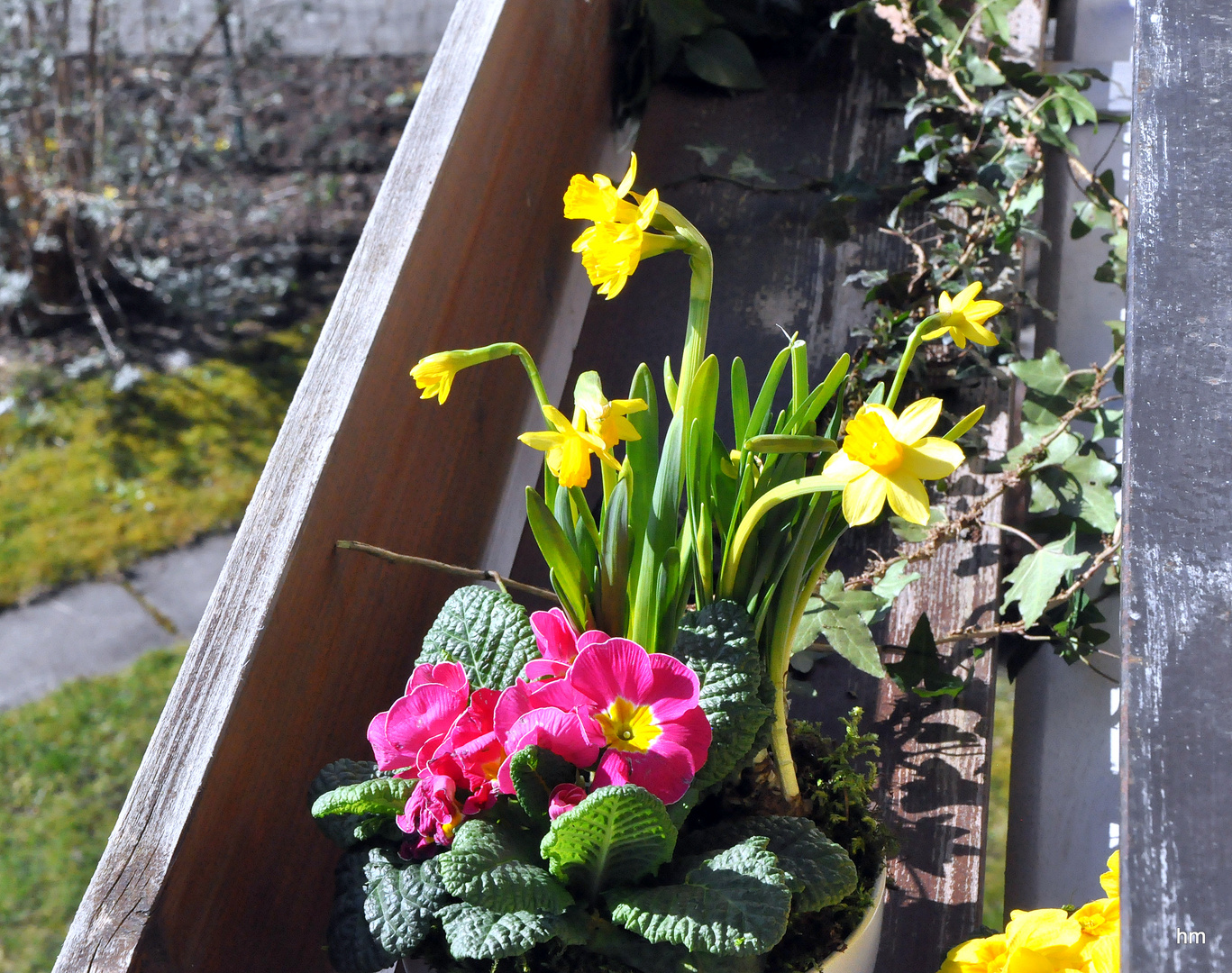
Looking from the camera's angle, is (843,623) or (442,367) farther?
(843,623)

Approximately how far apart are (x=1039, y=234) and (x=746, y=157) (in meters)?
0.35

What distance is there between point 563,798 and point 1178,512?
360mm

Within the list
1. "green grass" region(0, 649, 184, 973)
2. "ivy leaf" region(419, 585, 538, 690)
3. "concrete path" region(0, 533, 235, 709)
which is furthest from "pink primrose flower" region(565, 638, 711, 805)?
"concrete path" region(0, 533, 235, 709)

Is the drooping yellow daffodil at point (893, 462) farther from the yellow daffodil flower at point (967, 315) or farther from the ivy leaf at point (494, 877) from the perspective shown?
the ivy leaf at point (494, 877)

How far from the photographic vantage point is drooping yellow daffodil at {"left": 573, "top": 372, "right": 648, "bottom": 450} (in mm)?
666

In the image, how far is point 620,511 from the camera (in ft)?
2.39

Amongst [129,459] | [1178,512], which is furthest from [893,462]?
[129,459]

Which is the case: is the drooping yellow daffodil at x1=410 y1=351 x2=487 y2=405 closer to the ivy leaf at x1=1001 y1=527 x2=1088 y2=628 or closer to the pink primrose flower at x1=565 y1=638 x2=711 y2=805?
the pink primrose flower at x1=565 y1=638 x2=711 y2=805

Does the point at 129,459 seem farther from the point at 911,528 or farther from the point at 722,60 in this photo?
the point at 911,528

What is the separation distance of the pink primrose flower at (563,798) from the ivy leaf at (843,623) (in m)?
0.31

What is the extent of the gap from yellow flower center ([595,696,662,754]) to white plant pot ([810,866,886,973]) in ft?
0.63

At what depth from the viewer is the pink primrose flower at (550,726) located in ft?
2.17

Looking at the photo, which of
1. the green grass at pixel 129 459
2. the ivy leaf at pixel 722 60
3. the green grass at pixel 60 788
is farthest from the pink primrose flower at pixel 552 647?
the green grass at pixel 129 459

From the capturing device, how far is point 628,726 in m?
0.68
